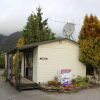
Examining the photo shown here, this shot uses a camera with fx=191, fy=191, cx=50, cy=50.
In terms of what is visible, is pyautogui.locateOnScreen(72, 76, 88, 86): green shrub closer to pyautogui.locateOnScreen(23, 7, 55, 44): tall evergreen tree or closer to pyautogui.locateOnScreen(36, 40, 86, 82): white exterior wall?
pyautogui.locateOnScreen(36, 40, 86, 82): white exterior wall

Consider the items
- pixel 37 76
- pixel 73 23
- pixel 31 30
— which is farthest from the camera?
pixel 31 30

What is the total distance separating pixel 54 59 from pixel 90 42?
3.02 meters

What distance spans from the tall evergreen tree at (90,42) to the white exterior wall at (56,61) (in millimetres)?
606

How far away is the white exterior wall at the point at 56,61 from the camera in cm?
1354

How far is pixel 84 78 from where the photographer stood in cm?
1437

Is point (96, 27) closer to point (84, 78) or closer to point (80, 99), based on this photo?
point (84, 78)

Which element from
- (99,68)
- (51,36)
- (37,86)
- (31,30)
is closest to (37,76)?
(37,86)

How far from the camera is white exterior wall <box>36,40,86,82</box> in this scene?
44.4 feet

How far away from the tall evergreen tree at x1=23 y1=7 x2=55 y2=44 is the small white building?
40.1 ft

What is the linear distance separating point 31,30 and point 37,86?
16053 millimetres

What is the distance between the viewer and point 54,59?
13930 mm

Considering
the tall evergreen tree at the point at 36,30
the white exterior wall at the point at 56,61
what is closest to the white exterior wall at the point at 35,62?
the white exterior wall at the point at 56,61

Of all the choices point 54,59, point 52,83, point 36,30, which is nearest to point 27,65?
point 54,59

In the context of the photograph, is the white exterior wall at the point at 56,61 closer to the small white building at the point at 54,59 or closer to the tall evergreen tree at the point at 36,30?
the small white building at the point at 54,59
